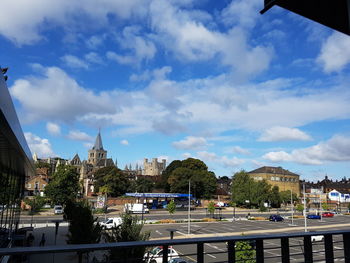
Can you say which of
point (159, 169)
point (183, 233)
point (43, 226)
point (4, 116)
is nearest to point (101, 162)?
point (159, 169)

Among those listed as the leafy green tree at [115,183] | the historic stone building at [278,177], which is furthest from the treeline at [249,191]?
the historic stone building at [278,177]

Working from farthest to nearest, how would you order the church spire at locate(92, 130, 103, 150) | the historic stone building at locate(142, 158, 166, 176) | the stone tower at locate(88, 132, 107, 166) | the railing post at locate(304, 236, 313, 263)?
the historic stone building at locate(142, 158, 166, 176)
the church spire at locate(92, 130, 103, 150)
the stone tower at locate(88, 132, 107, 166)
the railing post at locate(304, 236, 313, 263)

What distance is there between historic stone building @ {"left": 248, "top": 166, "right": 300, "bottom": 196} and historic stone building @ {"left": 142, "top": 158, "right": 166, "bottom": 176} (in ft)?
291

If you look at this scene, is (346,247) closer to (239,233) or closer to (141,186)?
(239,233)

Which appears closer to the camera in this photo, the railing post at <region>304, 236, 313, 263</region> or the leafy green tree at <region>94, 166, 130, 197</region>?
the railing post at <region>304, 236, 313, 263</region>

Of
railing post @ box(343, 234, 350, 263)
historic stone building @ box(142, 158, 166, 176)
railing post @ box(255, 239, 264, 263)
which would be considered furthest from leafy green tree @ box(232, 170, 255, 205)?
Result: historic stone building @ box(142, 158, 166, 176)

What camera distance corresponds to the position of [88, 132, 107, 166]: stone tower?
166125 millimetres

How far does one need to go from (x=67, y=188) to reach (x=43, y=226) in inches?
714

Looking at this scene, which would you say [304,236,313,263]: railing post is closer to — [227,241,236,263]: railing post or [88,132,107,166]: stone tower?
[227,241,236,263]: railing post

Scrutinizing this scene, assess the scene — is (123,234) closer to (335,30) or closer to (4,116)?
(4,116)

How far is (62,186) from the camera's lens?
57.6m

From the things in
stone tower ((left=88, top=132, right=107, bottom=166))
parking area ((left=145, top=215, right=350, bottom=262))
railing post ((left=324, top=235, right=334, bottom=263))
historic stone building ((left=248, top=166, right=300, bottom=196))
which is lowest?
parking area ((left=145, top=215, right=350, bottom=262))

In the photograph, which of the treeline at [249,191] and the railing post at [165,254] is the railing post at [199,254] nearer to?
the railing post at [165,254]

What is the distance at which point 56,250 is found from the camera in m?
2.28
